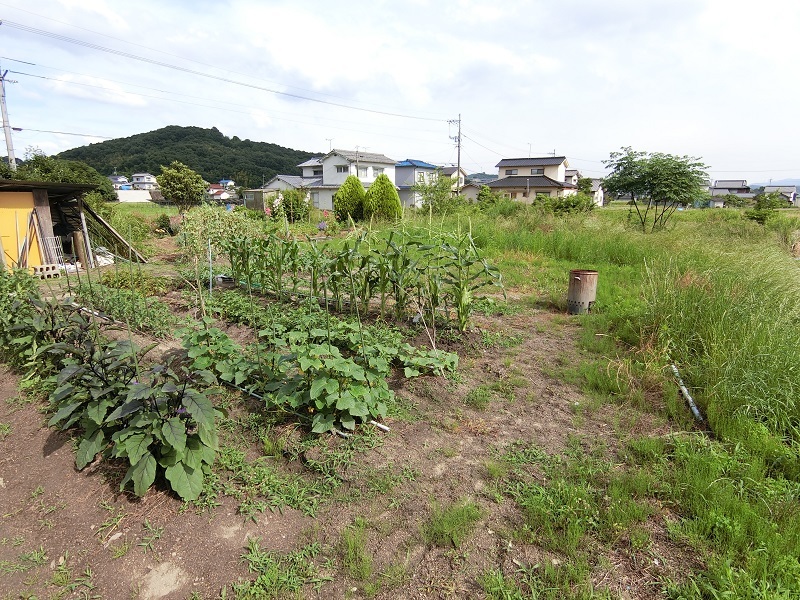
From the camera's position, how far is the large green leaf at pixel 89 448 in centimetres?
217

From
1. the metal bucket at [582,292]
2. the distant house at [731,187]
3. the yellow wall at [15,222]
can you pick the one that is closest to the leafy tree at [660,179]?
the metal bucket at [582,292]

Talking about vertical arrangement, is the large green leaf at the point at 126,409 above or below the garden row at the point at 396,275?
below

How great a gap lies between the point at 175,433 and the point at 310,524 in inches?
30.7

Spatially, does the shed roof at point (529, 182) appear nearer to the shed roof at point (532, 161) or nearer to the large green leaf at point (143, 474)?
the shed roof at point (532, 161)

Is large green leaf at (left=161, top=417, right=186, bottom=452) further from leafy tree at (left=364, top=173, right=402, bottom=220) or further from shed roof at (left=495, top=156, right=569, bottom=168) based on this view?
shed roof at (left=495, top=156, right=569, bottom=168)

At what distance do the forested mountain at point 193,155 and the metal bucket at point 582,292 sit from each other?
4127cm

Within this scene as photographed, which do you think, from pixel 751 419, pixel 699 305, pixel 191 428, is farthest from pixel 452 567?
pixel 699 305

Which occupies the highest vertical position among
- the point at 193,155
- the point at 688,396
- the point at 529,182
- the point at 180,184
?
the point at 193,155

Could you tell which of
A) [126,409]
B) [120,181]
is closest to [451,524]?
[126,409]

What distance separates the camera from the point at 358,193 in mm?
17938

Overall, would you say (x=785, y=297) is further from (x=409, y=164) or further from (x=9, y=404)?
(x=409, y=164)

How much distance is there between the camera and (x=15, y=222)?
679cm

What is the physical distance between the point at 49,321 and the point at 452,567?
360 cm

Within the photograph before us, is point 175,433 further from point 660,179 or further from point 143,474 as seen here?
point 660,179
